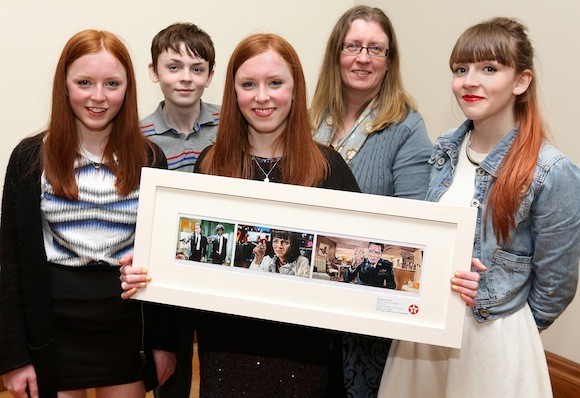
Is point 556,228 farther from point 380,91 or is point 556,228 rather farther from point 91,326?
point 91,326

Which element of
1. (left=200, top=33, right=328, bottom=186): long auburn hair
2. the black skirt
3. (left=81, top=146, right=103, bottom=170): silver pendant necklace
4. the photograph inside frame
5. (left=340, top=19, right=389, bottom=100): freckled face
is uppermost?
(left=340, top=19, right=389, bottom=100): freckled face

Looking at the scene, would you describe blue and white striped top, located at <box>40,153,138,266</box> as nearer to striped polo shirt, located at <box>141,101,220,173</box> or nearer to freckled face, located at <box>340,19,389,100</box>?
striped polo shirt, located at <box>141,101,220,173</box>

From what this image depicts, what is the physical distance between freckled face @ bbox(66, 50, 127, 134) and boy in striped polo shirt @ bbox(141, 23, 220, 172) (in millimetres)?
415

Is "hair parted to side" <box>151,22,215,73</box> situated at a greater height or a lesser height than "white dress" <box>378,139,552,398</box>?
greater

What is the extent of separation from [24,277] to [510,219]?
1196 mm

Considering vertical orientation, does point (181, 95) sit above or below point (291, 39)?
below

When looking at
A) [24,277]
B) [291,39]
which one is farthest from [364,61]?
→ [291,39]

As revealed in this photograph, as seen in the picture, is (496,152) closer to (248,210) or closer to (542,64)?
(248,210)

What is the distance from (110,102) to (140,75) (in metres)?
1.20

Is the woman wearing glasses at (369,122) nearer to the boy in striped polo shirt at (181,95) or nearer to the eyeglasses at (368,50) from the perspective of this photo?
the eyeglasses at (368,50)

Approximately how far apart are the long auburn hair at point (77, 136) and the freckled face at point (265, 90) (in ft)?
1.00

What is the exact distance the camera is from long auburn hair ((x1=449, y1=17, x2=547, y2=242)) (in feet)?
4.41

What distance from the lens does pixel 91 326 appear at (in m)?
1.48

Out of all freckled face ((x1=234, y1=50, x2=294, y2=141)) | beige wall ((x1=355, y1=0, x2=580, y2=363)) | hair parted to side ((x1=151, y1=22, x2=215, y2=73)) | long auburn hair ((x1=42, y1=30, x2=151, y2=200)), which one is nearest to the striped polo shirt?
hair parted to side ((x1=151, y1=22, x2=215, y2=73))
